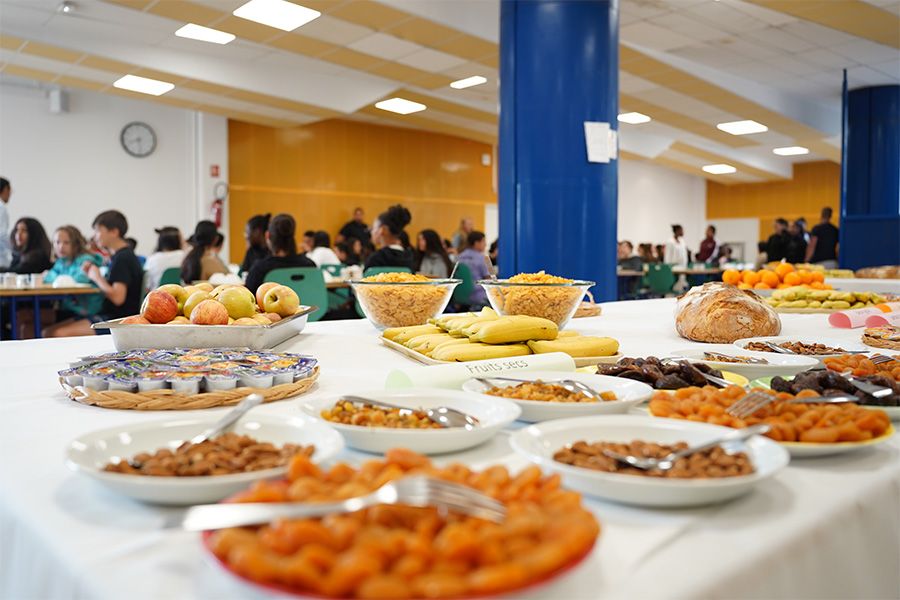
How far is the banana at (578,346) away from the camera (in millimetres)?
1381

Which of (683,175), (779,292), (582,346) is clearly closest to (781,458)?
(582,346)

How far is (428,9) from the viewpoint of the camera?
5973 millimetres

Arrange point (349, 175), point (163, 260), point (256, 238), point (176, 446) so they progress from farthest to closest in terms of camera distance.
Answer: point (349, 175), point (256, 238), point (163, 260), point (176, 446)

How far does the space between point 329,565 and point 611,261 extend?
14.1 feet

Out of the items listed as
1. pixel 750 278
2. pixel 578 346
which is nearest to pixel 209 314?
pixel 578 346

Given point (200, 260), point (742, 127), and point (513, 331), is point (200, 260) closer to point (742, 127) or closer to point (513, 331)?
point (513, 331)

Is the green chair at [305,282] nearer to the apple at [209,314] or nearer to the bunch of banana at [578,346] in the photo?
the apple at [209,314]

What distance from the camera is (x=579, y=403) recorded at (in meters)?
0.91

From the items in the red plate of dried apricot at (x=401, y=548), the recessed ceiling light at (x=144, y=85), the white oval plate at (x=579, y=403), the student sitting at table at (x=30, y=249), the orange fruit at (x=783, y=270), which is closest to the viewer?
the red plate of dried apricot at (x=401, y=548)

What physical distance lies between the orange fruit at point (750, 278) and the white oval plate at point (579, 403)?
2.14 meters

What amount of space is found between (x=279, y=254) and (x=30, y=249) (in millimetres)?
2248

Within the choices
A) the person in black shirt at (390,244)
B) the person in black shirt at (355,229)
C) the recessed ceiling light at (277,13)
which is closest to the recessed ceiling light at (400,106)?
the person in black shirt at (355,229)

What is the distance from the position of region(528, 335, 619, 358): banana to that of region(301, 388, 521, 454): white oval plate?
18.8 inches

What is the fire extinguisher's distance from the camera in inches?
392
